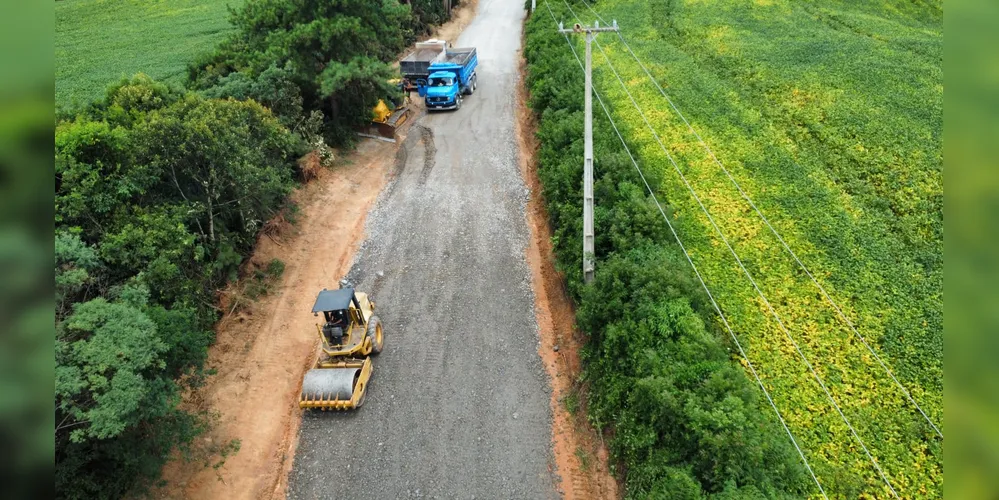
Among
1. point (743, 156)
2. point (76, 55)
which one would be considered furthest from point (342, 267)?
point (76, 55)

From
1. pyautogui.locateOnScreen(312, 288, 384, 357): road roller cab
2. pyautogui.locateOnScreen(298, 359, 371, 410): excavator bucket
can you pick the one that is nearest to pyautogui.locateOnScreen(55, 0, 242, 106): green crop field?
pyautogui.locateOnScreen(312, 288, 384, 357): road roller cab

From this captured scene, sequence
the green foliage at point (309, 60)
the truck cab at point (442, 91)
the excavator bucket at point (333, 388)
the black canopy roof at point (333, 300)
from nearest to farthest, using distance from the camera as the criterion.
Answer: the excavator bucket at point (333, 388) < the black canopy roof at point (333, 300) < the green foliage at point (309, 60) < the truck cab at point (442, 91)

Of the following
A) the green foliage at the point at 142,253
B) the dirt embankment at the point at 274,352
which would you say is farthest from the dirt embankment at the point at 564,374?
the green foliage at the point at 142,253

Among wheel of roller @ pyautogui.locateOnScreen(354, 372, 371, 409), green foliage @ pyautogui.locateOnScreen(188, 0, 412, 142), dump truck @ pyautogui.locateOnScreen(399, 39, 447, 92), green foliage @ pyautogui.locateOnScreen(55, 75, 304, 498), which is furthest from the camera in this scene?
dump truck @ pyautogui.locateOnScreen(399, 39, 447, 92)

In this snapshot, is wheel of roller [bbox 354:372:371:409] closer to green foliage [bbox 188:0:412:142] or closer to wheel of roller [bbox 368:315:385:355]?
wheel of roller [bbox 368:315:385:355]

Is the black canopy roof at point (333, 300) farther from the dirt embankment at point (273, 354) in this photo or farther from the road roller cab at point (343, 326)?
the dirt embankment at point (273, 354)
